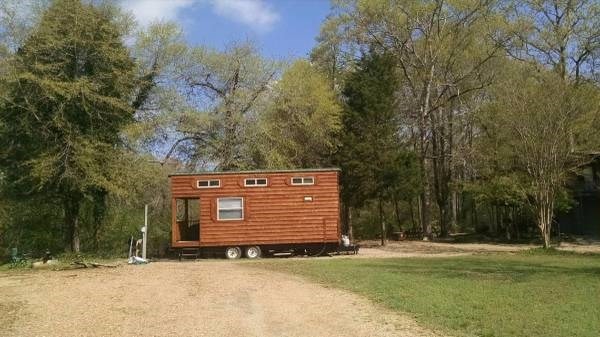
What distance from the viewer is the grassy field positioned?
884 cm

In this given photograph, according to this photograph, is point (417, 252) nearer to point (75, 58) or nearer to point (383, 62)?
point (383, 62)

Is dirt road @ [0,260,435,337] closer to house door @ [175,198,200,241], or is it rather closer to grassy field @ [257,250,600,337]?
grassy field @ [257,250,600,337]

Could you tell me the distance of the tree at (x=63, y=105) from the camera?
75.0 ft

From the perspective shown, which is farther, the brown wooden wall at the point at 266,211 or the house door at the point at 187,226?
the house door at the point at 187,226

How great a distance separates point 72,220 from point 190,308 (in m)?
16.2

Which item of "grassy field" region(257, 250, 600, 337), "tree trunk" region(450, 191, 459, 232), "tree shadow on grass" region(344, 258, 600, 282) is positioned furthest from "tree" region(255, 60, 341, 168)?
"tree trunk" region(450, 191, 459, 232)

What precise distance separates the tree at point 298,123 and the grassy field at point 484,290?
996 cm

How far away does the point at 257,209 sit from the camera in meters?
23.7

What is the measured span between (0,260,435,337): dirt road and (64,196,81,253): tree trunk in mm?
9484

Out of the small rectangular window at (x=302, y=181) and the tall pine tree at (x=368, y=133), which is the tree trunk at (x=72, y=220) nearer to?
the small rectangular window at (x=302, y=181)

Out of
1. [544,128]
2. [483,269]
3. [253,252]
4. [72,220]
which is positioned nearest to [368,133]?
[544,128]

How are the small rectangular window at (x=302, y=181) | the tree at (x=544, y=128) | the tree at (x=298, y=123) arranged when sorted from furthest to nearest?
the tree at (x=298, y=123)
the small rectangular window at (x=302, y=181)
the tree at (x=544, y=128)

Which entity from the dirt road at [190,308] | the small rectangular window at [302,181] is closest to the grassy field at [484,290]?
the dirt road at [190,308]

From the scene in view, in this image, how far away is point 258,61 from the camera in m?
30.4
